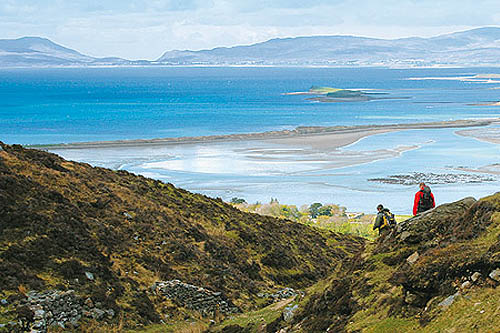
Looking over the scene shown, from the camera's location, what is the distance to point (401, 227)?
15.6 metres

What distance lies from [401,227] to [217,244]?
12.5 metres

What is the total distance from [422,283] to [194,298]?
31.6ft

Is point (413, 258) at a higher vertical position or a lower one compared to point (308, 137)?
higher

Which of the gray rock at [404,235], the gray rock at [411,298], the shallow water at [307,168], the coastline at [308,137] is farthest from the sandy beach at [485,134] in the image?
the gray rock at [411,298]

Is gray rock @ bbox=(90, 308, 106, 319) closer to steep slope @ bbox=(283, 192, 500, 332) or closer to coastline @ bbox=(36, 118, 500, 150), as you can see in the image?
steep slope @ bbox=(283, 192, 500, 332)

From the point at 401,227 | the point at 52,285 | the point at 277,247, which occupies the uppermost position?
the point at 401,227

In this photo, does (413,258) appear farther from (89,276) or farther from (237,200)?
(237,200)

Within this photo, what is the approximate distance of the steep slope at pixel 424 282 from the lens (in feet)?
34.9

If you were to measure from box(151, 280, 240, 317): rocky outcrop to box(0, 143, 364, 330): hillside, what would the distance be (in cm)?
23

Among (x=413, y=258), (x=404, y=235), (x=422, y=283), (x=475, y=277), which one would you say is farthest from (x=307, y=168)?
(x=475, y=277)

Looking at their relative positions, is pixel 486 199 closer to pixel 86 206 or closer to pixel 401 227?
pixel 401 227

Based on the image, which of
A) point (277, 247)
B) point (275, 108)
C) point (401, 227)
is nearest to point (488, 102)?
point (275, 108)

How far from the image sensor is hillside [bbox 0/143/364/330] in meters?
17.9

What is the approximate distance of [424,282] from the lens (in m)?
11.7
